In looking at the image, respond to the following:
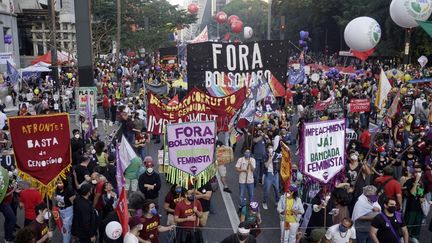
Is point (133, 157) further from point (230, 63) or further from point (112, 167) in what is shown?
point (230, 63)

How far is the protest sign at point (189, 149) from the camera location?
784cm

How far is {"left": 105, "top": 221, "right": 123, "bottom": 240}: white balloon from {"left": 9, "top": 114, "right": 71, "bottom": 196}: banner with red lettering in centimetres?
164

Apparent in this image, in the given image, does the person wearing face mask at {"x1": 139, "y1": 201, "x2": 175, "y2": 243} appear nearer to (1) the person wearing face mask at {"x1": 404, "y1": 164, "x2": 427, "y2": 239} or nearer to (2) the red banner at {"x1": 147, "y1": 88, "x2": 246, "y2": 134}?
(2) the red banner at {"x1": 147, "y1": 88, "x2": 246, "y2": 134}

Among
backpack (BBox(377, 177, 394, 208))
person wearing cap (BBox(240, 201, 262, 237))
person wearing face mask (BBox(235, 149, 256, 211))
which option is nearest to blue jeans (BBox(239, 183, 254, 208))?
person wearing face mask (BBox(235, 149, 256, 211))

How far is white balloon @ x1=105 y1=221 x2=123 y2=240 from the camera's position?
6.24m

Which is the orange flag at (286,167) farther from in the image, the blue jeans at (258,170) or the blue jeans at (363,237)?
the blue jeans at (258,170)

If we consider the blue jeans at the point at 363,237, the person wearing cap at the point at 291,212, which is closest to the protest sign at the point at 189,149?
the person wearing cap at the point at 291,212

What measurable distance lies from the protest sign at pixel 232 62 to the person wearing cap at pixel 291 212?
4344mm

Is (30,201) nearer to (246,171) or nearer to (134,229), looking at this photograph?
(134,229)

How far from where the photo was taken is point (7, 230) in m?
8.12

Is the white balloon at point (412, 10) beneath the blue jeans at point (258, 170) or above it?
above

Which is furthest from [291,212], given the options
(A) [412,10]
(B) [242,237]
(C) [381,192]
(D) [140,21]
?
(D) [140,21]

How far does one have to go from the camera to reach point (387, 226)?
22.1ft

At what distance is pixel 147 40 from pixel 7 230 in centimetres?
3792
